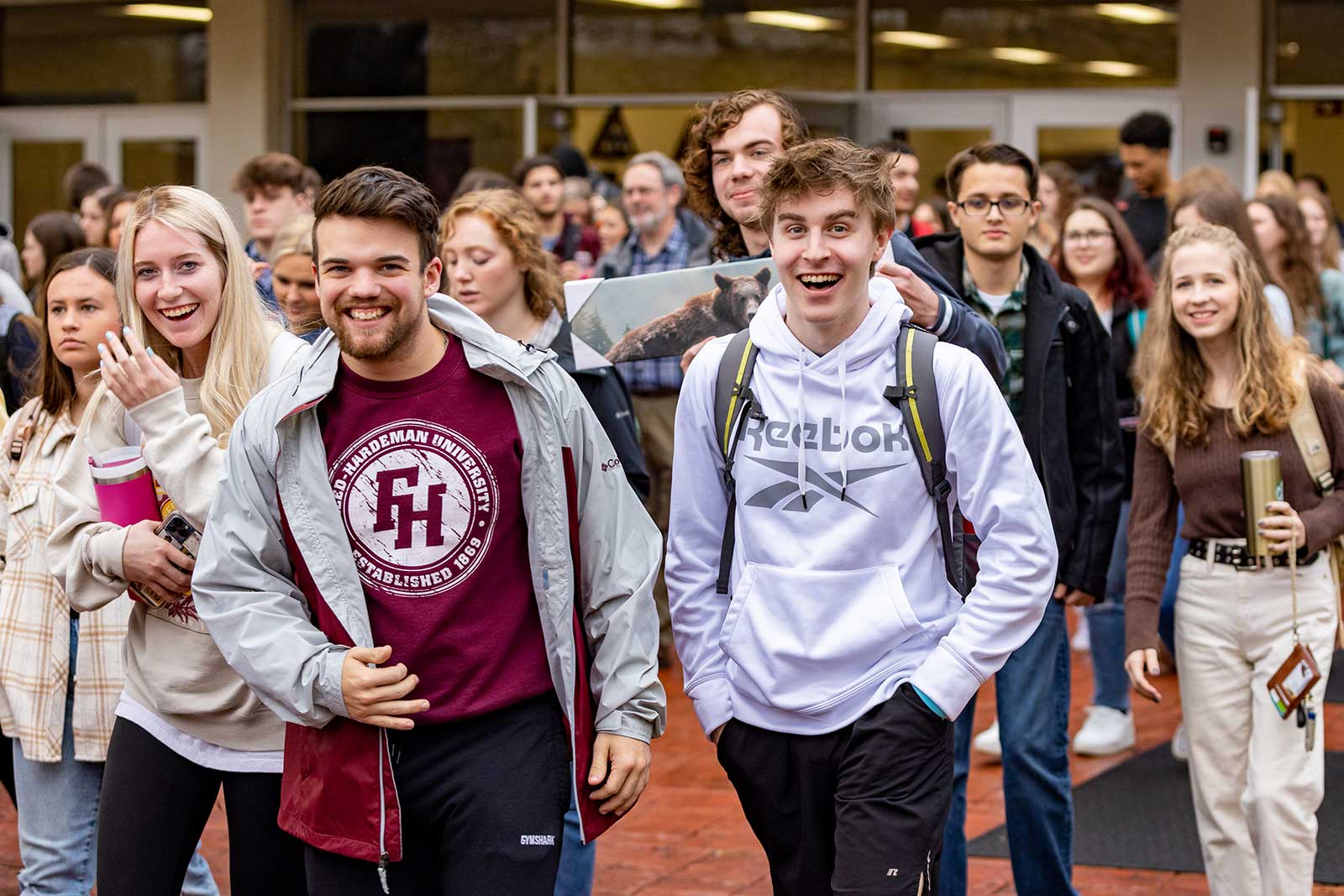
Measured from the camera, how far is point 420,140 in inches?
683

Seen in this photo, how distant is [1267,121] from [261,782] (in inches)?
481

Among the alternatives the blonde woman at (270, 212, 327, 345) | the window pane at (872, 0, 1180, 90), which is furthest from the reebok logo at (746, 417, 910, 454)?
the window pane at (872, 0, 1180, 90)

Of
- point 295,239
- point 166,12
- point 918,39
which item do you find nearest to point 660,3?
point 918,39

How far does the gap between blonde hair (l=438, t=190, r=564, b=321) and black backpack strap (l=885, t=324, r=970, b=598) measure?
1.99m

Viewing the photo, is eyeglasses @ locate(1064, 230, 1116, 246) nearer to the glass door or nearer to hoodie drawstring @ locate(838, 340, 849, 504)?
hoodie drawstring @ locate(838, 340, 849, 504)

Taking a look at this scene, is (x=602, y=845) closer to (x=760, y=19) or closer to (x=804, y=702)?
(x=804, y=702)

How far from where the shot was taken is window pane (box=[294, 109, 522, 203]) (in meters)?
16.9

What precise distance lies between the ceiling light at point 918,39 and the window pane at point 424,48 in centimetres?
309

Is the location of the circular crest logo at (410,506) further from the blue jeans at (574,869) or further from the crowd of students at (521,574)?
the blue jeans at (574,869)

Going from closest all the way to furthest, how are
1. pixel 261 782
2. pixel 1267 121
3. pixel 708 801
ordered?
pixel 261 782 → pixel 708 801 → pixel 1267 121

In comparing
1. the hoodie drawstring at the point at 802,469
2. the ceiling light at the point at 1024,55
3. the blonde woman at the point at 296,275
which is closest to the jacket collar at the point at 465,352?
the hoodie drawstring at the point at 802,469

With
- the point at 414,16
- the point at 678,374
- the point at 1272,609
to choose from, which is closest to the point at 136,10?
the point at 414,16

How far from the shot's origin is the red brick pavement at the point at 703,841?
5875 mm

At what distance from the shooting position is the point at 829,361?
148 inches
